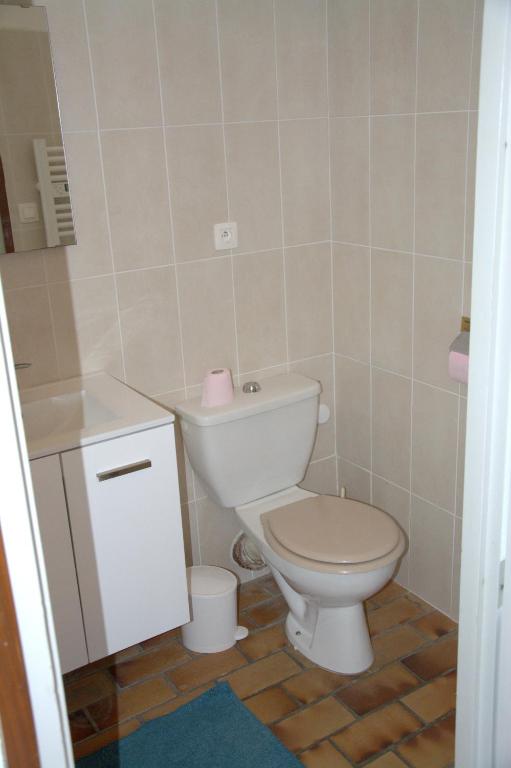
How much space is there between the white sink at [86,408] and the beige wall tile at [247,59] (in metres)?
0.91

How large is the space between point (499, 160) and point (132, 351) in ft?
5.10

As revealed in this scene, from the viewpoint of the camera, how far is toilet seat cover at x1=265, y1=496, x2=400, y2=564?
7.25 feet

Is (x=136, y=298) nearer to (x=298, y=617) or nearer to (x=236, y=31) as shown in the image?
(x=236, y=31)

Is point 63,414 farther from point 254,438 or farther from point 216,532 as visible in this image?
point 216,532

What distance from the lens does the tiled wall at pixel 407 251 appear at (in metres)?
2.16

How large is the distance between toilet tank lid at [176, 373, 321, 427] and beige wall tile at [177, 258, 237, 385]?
12 cm

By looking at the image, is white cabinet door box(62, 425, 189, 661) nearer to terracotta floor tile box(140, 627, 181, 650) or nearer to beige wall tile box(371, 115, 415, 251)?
terracotta floor tile box(140, 627, 181, 650)

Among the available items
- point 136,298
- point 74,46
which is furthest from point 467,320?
point 74,46

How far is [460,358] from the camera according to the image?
2176 mm

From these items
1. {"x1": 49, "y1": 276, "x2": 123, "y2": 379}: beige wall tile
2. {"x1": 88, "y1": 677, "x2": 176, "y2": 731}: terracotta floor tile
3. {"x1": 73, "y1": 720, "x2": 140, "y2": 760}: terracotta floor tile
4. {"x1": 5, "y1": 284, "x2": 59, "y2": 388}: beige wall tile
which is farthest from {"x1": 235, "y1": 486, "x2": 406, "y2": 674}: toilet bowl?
{"x1": 5, "y1": 284, "x2": 59, "y2": 388}: beige wall tile

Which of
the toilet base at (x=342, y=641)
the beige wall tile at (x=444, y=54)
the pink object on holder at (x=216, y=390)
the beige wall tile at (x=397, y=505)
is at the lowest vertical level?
the toilet base at (x=342, y=641)

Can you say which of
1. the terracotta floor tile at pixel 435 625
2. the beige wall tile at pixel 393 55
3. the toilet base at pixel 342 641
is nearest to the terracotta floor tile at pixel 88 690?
the toilet base at pixel 342 641

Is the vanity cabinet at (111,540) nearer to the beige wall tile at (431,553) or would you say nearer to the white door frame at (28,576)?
the beige wall tile at (431,553)

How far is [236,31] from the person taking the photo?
7.64 ft
